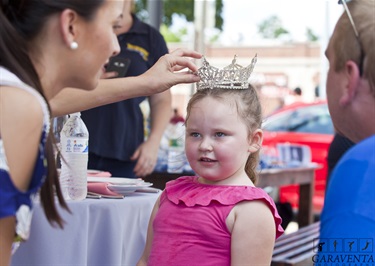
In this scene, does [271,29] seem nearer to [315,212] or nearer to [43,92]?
[315,212]

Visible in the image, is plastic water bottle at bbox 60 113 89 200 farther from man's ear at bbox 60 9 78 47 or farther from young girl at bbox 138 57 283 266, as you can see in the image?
man's ear at bbox 60 9 78 47

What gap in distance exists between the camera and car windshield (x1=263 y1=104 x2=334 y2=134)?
8328mm

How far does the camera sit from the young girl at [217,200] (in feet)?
6.07

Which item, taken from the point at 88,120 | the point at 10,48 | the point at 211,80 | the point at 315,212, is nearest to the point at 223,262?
the point at 211,80

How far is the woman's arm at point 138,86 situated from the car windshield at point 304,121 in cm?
617

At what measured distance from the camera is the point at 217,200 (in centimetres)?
189

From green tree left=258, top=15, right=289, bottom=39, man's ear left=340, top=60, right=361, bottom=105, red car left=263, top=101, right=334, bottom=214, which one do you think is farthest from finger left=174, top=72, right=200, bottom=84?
green tree left=258, top=15, right=289, bottom=39

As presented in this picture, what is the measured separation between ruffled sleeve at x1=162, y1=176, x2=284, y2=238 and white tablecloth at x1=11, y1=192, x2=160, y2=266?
26 cm

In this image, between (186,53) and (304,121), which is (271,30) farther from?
(186,53)

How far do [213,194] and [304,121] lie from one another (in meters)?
6.73

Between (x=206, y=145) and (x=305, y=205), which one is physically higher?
(x=206, y=145)

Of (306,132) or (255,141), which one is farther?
(306,132)

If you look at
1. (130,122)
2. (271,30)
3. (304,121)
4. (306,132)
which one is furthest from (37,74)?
(271,30)

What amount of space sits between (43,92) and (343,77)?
632 mm
